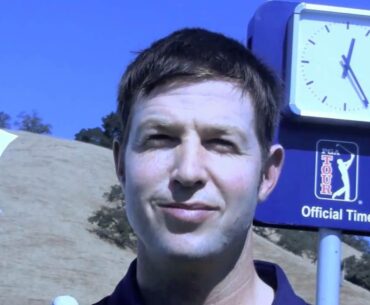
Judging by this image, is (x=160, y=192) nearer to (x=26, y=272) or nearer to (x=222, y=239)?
(x=222, y=239)

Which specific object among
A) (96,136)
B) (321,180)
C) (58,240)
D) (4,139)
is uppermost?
(96,136)

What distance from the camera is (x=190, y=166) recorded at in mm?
2719

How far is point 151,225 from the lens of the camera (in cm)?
274

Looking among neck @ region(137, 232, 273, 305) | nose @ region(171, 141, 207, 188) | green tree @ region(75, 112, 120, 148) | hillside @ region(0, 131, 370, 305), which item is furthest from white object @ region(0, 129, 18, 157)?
green tree @ region(75, 112, 120, 148)

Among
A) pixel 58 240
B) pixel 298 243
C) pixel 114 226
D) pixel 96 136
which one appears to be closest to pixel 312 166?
pixel 58 240

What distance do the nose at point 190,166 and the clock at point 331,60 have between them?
305 centimetres

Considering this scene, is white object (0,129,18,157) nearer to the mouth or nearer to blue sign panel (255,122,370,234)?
the mouth

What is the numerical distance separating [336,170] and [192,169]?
3228mm

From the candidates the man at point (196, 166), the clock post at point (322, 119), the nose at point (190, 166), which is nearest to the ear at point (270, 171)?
the man at point (196, 166)

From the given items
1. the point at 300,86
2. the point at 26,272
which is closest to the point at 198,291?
the point at 300,86

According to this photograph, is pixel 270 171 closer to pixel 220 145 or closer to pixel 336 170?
pixel 220 145

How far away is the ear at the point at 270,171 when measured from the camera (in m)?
2.93

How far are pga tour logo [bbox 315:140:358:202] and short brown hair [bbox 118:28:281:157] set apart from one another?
286cm

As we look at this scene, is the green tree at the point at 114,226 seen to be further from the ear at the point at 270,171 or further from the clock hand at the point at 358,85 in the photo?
the ear at the point at 270,171
